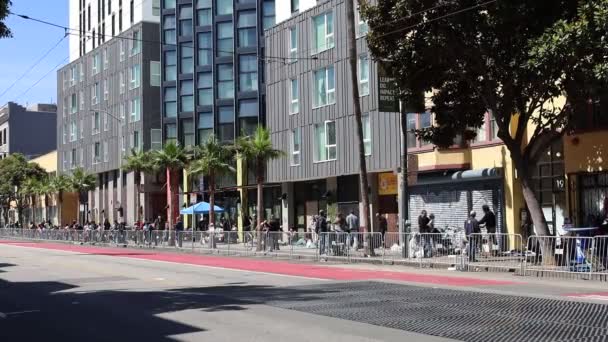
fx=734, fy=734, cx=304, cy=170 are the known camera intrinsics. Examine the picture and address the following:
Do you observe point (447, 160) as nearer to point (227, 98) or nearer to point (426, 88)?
point (426, 88)

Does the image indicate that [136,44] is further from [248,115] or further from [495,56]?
[495,56]

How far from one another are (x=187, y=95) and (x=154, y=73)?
4.60 metres

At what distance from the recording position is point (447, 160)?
97.3 feet

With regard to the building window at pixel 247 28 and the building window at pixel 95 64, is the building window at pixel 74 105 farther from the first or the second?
the building window at pixel 247 28

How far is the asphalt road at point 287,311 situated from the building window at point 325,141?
1707 centimetres

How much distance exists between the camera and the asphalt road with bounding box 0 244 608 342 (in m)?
10.0

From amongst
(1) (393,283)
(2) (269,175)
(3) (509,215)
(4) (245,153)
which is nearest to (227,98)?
(2) (269,175)

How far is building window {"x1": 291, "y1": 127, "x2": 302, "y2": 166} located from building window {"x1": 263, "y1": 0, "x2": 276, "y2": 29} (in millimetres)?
17751

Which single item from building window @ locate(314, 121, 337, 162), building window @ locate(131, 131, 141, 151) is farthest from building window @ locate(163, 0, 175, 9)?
building window @ locate(314, 121, 337, 162)

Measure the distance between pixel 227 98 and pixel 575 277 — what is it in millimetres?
41243

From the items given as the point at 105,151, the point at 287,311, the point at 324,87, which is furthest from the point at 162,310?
the point at 105,151

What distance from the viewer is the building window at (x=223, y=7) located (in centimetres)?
5638

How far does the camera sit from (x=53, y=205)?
266ft

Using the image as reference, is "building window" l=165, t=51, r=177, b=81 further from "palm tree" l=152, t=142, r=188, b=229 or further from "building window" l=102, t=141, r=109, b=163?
"palm tree" l=152, t=142, r=188, b=229
